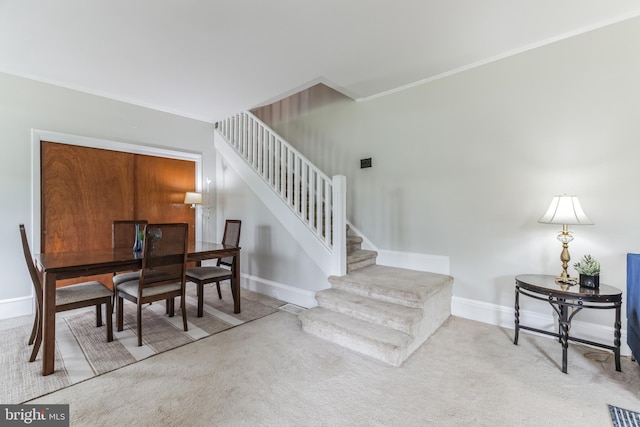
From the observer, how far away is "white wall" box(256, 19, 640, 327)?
2434 mm

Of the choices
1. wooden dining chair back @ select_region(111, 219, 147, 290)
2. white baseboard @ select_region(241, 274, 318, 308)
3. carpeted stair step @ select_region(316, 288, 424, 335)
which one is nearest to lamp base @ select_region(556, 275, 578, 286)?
carpeted stair step @ select_region(316, 288, 424, 335)

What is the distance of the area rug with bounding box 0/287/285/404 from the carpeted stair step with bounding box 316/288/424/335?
0.89m

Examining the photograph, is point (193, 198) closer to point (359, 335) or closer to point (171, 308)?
point (171, 308)

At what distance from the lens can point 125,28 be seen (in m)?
2.50

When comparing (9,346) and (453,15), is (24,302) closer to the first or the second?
(9,346)

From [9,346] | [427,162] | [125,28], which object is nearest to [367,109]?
[427,162]

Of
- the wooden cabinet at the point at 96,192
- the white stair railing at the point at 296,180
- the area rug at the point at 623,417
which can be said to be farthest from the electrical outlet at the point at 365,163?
the area rug at the point at 623,417

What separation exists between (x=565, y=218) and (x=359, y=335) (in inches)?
77.5

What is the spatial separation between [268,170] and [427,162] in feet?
7.48

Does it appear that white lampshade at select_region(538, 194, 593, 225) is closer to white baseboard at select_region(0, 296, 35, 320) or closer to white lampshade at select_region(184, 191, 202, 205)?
white lampshade at select_region(184, 191, 202, 205)

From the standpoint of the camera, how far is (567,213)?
2.36m

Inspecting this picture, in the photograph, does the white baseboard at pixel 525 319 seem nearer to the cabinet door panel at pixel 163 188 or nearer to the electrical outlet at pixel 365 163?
the electrical outlet at pixel 365 163

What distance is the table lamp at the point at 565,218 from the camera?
233 cm

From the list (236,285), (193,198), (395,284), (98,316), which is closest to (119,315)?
(98,316)
